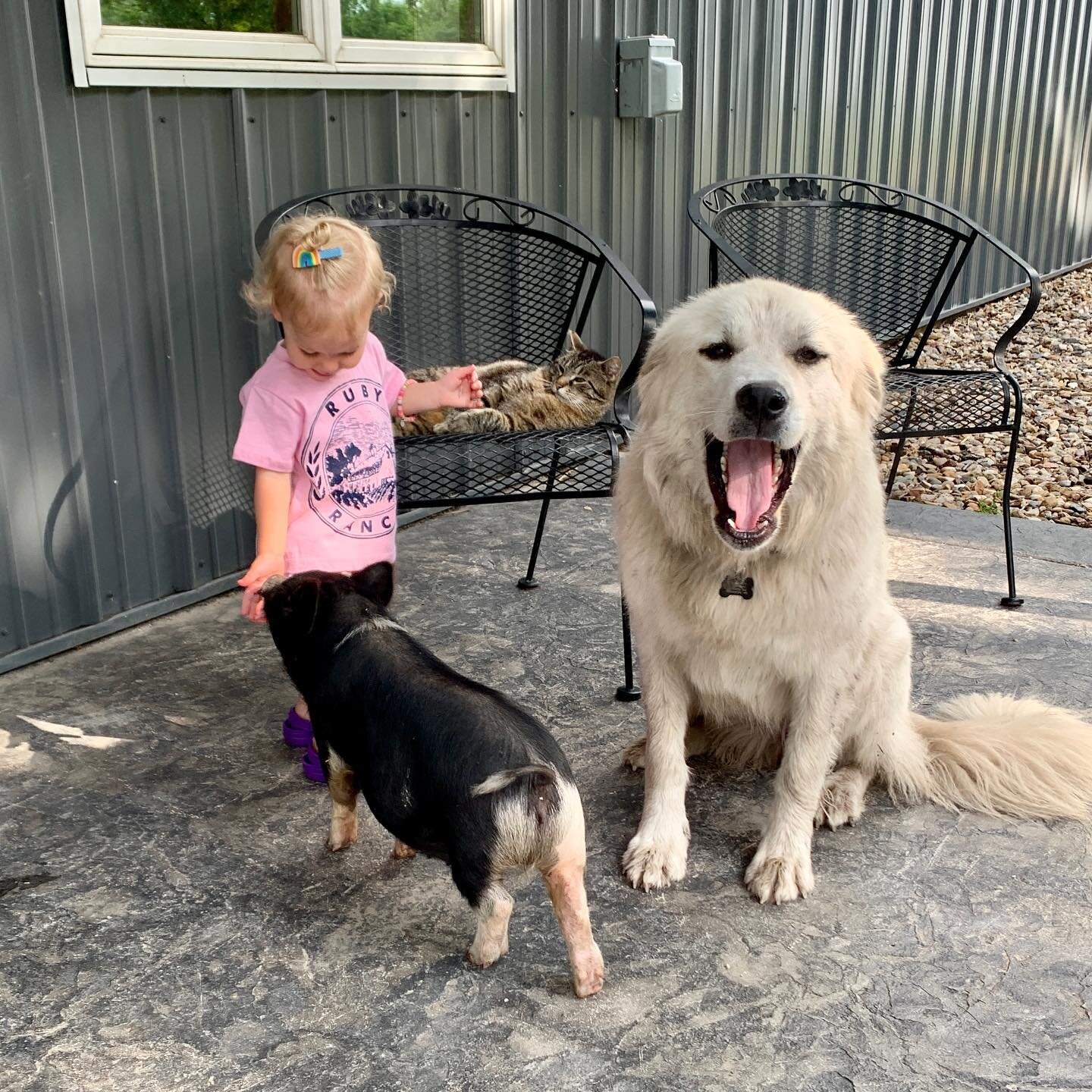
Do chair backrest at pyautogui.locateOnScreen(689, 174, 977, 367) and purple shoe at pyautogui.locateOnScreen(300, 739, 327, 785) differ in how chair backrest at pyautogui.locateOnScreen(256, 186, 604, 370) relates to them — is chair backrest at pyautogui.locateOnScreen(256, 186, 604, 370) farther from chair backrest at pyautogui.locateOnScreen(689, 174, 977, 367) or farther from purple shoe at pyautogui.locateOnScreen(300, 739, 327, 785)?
purple shoe at pyautogui.locateOnScreen(300, 739, 327, 785)

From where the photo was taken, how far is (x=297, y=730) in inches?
116

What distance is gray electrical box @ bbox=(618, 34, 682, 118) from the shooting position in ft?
17.5

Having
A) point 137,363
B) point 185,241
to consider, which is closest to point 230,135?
point 185,241

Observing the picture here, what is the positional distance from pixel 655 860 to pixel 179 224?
2586 millimetres

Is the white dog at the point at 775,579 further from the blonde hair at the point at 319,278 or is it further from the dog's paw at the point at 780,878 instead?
the blonde hair at the point at 319,278

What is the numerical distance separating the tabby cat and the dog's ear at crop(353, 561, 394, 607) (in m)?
1.03

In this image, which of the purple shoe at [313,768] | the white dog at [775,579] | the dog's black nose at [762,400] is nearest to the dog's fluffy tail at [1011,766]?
the white dog at [775,579]

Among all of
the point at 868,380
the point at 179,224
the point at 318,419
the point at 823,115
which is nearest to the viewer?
the point at 868,380

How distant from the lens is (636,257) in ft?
19.2

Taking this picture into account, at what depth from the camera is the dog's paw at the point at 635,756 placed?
2.91m

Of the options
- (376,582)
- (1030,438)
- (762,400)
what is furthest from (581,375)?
(1030,438)

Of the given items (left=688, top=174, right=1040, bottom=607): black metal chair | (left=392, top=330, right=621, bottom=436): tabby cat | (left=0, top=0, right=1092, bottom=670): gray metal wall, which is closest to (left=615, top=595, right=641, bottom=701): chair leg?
(left=392, top=330, right=621, bottom=436): tabby cat

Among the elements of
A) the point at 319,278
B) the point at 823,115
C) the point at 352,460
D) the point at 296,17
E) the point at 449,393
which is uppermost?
the point at 296,17

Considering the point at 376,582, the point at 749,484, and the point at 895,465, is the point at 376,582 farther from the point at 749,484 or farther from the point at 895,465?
the point at 895,465
